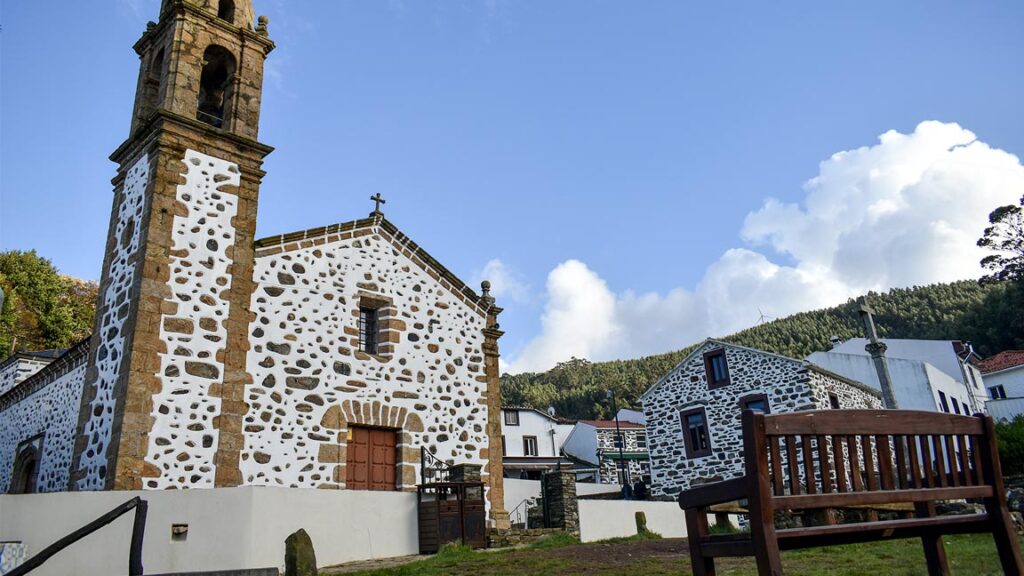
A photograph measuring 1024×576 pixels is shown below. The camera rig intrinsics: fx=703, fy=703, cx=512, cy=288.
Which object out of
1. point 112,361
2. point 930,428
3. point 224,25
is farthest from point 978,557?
point 224,25

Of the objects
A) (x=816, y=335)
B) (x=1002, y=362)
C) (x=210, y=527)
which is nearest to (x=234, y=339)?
(x=210, y=527)

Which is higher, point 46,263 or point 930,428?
point 46,263

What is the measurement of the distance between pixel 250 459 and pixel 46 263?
91.8 feet

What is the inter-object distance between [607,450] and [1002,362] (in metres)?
23.0

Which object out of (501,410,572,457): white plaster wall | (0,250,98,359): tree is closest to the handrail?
(0,250,98,359): tree

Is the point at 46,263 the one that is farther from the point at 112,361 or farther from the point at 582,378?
the point at 582,378

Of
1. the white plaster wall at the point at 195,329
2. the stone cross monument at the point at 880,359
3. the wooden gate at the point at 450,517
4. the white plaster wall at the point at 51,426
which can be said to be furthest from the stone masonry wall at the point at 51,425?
the stone cross monument at the point at 880,359

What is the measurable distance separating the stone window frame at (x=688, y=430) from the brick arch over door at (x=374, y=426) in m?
14.2

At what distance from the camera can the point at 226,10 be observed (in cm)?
1620

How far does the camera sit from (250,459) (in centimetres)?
1288

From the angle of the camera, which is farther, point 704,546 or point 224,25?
point 224,25

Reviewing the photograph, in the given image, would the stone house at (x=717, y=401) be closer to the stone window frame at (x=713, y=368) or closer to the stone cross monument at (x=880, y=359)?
the stone window frame at (x=713, y=368)

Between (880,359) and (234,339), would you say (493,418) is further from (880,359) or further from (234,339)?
(880,359)

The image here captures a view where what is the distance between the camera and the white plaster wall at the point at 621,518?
50.2ft
